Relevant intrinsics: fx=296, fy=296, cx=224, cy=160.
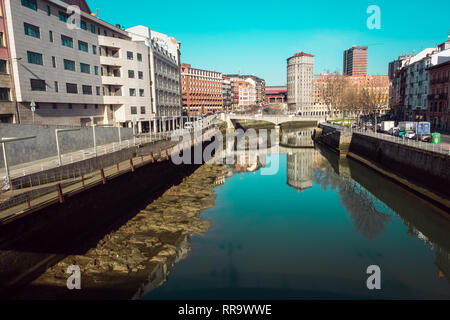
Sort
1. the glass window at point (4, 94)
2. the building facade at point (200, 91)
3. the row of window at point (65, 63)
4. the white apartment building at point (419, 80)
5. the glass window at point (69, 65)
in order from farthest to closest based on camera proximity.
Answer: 1. the building facade at point (200, 91)
2. the white apartment building at point (419, 80)
3. the glass window at point (69, 65)
4. the row of window at point (65, 63)
5. the glass window at point (4, 94)

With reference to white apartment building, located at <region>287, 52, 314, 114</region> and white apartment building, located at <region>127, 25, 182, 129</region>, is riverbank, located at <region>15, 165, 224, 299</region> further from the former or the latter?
white apartment building, located at <region>287, 52, 314, 114</region>

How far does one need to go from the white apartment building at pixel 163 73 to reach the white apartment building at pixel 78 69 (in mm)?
238

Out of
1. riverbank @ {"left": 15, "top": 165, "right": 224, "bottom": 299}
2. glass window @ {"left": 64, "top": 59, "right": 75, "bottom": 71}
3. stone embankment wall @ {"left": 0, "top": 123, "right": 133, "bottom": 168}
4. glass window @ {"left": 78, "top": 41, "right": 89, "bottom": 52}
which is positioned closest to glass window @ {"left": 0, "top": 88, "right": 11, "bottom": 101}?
stone embankment wall @ {"left": 0, "top": 123, "right": 133, "bottom": 168}

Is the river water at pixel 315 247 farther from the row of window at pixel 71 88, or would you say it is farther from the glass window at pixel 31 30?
the glass window at pixel 31 30

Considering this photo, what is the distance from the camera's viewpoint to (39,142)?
24656 millimetres

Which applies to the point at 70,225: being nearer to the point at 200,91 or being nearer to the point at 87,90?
the point at 87,90

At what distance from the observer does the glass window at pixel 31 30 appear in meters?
32.0

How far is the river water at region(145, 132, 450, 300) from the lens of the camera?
14.6 meters

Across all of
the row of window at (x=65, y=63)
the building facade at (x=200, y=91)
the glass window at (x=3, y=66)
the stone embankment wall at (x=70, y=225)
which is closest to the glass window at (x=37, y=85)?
the row of window at (x=65, y=63)

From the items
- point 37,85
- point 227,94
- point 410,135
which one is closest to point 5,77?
point 37,85

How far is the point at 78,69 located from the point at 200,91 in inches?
3983

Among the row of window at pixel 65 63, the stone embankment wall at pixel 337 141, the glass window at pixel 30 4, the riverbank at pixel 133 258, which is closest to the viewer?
the riverbank at pixel 133 258
